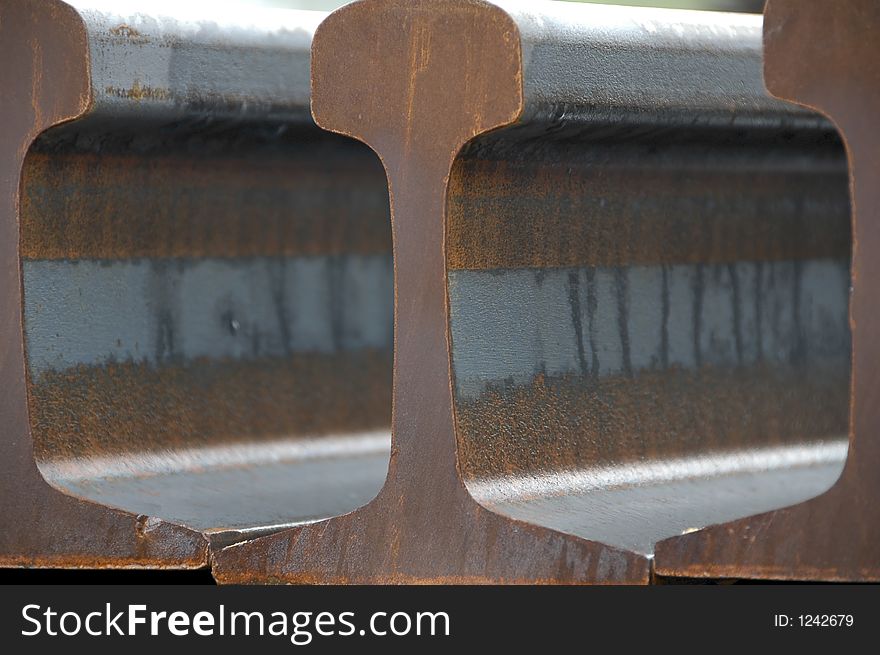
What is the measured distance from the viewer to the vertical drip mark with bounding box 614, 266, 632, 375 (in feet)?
12.8

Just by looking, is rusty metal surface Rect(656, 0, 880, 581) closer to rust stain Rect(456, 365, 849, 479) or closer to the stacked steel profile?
the stacked steel profile

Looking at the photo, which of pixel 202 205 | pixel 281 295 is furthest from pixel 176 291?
pixel 281 295

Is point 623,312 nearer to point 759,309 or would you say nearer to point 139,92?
point 759,309

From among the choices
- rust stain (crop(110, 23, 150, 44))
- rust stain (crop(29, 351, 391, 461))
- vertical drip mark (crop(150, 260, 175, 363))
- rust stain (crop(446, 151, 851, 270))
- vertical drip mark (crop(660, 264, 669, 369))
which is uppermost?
rust stain (crop(110, 23, 150, 44))

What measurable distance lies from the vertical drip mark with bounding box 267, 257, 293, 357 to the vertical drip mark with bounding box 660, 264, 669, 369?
4.08 feet

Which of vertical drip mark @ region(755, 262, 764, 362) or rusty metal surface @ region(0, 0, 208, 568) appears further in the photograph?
vertical drip mark @ region(755, 262, 764, 362)

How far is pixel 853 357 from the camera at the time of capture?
2.98m

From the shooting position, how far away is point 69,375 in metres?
3.81

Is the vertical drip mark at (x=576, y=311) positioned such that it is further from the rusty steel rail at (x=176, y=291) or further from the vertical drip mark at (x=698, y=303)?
the rusty steel rail at (x=176, y=291)

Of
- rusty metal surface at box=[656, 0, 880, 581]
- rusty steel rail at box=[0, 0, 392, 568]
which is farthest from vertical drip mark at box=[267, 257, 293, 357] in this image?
rusty metal surface at box=[656, 0, 880, 581]

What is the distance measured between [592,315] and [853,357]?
0.96 meters

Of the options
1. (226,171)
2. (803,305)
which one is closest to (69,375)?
(226,171)

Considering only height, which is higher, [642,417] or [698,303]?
[698,303]

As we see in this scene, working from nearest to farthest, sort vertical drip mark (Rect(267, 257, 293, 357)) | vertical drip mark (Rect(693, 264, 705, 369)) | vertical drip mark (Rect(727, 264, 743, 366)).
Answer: vertical drip mark (Rect(693, 264, 705, 369)) < vertical drip mark (Rect(727, 264, 743, 366)) < vertical drip mark (Rect(267, 257, 293, 357))
